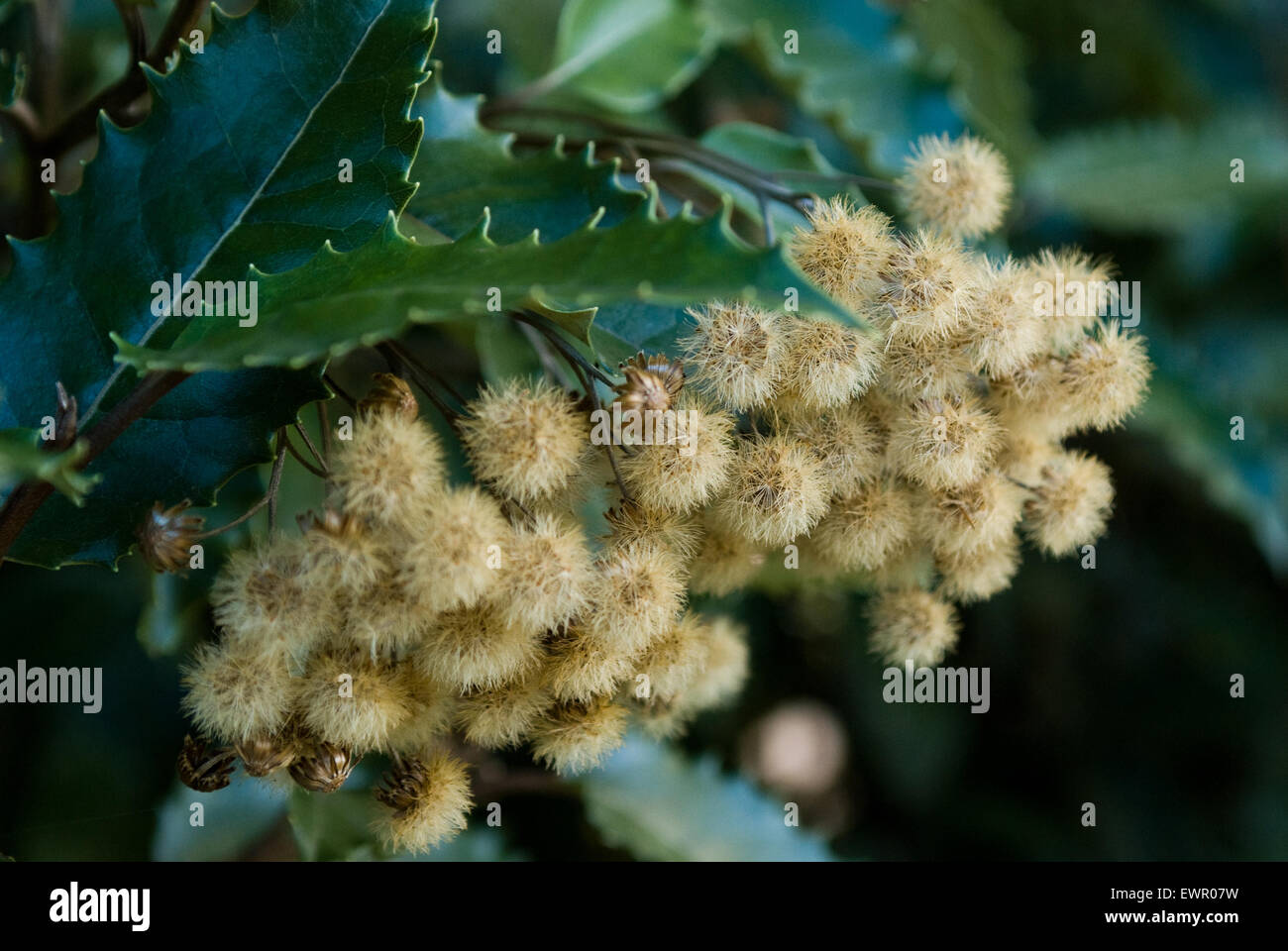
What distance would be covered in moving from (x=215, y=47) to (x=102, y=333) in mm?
229

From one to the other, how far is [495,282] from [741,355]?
214mm

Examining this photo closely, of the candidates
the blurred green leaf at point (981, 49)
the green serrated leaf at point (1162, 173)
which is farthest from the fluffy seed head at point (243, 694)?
the green serrated leaf at point (1162, 173)

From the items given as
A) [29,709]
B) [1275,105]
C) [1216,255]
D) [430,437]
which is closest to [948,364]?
[430,437]

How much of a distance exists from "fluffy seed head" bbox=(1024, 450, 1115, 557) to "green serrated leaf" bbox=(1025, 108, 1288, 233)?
96 cm

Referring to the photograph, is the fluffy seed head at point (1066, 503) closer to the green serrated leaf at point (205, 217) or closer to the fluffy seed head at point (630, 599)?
the fluffy seed head at point (630, 599)

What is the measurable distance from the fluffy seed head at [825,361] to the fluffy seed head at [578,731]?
0.90 feet

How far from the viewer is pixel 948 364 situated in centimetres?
78

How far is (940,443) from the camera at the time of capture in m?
A: 0.75

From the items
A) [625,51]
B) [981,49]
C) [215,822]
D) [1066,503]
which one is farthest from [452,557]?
[981,49]

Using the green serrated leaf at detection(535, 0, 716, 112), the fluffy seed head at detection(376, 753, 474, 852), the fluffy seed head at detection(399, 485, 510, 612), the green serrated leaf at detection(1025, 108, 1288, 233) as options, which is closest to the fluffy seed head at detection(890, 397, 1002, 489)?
the fluffy seed head at detection(399, 485, 510, 612)

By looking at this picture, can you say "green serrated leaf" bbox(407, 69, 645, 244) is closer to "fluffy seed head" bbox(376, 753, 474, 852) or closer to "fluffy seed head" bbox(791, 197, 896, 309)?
"fluffy seed head" bbox(791, 197, 896, 309)

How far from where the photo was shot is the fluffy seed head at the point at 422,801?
77 cm

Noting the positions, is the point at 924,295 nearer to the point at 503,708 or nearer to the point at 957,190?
the point at 957,190

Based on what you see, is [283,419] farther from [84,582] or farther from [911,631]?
[84,582]
